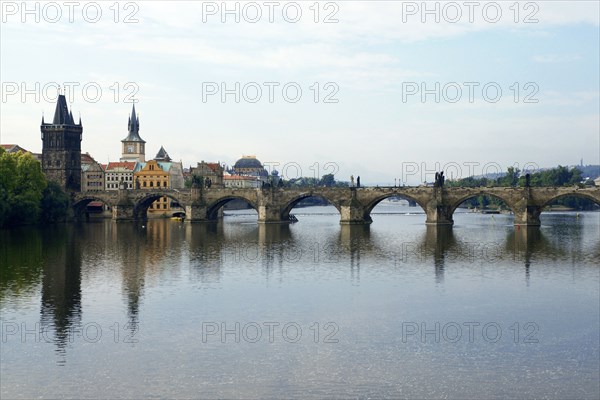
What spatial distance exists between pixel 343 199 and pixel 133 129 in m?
87.3

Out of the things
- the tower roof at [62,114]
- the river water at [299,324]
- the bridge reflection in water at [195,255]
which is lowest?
the river water at [299,324]

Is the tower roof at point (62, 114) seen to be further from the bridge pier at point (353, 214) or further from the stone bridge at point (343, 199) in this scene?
the bridge pier at point (353, 214)

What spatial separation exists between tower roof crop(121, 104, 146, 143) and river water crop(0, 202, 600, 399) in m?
116

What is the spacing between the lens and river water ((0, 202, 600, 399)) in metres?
26.8

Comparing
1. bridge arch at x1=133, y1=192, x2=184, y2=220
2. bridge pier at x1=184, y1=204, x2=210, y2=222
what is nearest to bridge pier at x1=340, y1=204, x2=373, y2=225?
bridge pier at x1=184, y1=204, x2=210, y2=222

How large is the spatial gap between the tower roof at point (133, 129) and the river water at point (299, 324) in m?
116

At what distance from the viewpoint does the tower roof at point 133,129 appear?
183m

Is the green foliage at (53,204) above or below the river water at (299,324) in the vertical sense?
above

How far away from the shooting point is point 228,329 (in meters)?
35.2

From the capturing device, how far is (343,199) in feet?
378

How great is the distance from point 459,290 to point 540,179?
510ft

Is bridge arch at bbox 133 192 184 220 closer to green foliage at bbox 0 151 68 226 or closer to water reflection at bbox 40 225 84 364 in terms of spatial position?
green foliage at bbox 0 151 68 226

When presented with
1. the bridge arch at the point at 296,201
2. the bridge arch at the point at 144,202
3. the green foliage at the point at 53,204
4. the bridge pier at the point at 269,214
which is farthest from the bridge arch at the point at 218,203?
the green foliage at the point at 53,204

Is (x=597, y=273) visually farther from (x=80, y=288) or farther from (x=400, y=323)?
(x=80, y=288)
